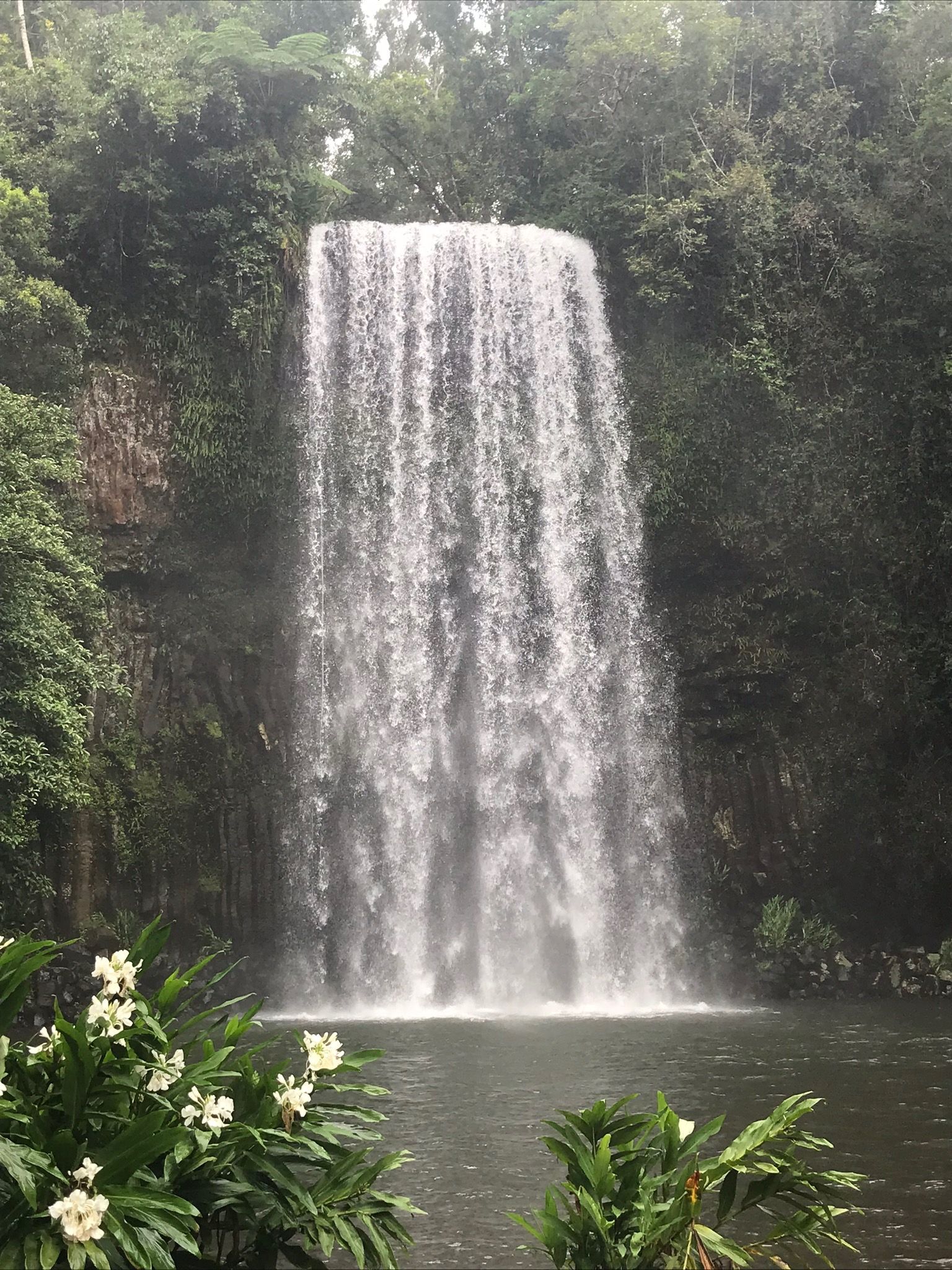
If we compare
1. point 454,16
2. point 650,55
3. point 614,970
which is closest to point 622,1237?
point 614,970

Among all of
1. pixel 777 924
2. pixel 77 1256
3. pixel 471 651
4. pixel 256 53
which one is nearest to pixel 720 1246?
pixel 77 1256

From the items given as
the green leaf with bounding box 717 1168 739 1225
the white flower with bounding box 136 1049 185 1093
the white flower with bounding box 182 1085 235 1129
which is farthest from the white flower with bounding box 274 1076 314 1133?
the green leaf with bounding box 717 1168 739 1225

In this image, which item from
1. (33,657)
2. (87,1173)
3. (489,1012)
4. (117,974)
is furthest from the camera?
(489,1012)

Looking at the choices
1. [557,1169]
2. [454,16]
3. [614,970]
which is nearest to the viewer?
[557,1169]

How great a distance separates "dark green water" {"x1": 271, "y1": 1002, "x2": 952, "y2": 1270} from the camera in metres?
5.09

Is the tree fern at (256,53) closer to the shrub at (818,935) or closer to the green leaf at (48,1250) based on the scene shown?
the shrub at (818,935)

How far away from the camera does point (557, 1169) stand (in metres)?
6.05

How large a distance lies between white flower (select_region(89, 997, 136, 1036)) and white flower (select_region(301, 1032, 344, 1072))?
0.58 meters

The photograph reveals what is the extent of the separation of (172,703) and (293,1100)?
14.4 meters

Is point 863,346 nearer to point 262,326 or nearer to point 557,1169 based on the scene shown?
point 262,326

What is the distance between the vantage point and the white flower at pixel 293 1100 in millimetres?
3479

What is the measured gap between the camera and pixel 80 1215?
2922 millimetres

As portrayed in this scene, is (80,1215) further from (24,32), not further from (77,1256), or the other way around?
(24,32)

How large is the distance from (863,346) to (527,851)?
33.6ft
